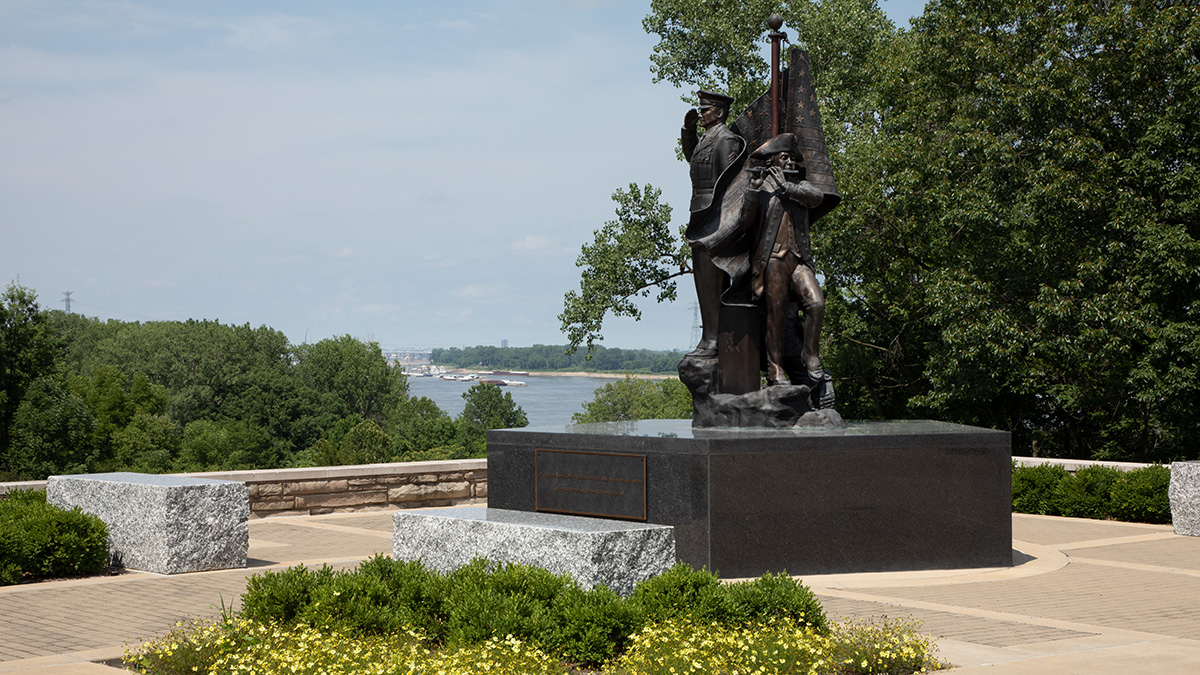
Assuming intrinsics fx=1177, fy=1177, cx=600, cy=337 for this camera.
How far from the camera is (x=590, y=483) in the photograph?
1172 centimetres

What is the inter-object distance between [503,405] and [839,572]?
7764cm

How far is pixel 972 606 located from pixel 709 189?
5.41 m

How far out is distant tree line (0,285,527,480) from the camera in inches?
1902

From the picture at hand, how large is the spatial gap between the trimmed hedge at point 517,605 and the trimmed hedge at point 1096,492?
1038 centimetres

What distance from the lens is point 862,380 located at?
32188 mm

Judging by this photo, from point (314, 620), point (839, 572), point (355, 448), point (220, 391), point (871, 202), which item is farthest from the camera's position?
point (220, 391)

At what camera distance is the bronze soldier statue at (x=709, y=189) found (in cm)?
1270

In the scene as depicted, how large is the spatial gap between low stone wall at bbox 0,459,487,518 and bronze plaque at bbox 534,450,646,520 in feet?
18.4

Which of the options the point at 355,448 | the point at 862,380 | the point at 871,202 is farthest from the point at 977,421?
the point at 355,448

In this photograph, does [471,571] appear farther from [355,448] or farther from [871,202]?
[355,448]

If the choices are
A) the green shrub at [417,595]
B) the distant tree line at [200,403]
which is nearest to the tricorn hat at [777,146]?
the green shrub at [417,595]

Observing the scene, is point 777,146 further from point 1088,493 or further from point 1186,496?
point 1088,493

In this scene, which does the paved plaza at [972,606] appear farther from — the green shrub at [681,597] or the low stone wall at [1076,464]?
the low stone wall at [1076,464]

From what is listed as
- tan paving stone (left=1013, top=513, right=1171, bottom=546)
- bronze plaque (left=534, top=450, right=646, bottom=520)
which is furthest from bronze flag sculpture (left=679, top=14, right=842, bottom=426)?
tan paving stone (left=1013, top=513, right=1171, bottom=546)
